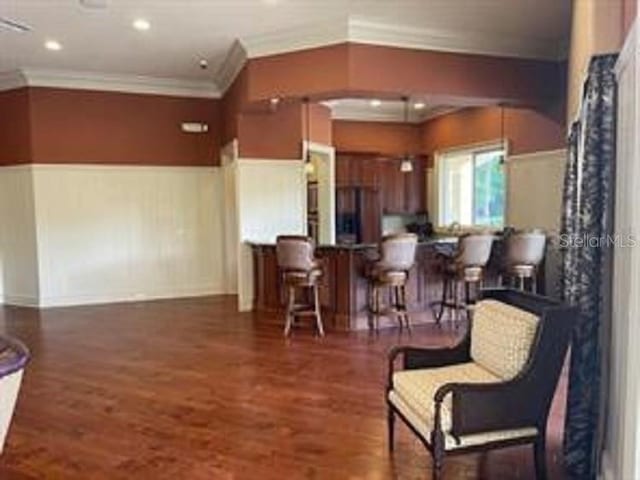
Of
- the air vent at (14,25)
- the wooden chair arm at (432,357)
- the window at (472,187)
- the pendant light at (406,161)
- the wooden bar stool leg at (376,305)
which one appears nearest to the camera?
the wooden chair arm at (432,357)

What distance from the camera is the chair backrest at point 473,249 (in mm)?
6234

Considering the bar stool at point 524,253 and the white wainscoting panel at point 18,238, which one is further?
the white wainscoting panel at point 18,238

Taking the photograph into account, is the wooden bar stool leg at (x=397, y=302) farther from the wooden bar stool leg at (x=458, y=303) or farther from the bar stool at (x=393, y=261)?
the wooden bar stool leg at (x=458, y=303)

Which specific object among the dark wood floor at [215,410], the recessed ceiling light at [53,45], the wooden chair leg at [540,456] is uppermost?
the recessed ceiling light at [53,45]

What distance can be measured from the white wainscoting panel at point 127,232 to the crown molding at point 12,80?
1.20 metres

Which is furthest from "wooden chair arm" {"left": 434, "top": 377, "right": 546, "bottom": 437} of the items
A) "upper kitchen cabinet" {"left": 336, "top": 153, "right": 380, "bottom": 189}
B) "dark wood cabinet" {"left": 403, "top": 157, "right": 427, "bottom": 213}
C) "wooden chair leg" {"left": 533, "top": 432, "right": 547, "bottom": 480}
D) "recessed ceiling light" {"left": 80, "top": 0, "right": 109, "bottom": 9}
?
"dark wood cabinet" {"left": 403, "top": 157, "right": 427, "bottom": 213}

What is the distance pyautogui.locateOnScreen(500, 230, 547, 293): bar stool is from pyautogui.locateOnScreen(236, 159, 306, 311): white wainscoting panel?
119 inches

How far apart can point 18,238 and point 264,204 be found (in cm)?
374

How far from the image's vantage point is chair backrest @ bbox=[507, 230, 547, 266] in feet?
20.7

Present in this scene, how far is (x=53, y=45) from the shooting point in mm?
6789

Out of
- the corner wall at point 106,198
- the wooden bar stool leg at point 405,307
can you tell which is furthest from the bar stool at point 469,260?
the corner wall at point 106,198

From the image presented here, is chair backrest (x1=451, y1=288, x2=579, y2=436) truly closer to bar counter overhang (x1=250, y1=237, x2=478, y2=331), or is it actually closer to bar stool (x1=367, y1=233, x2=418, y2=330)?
bar stool (x1=367, y1=233, x2=418, y2=330)

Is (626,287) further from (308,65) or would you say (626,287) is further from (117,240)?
(117,240)

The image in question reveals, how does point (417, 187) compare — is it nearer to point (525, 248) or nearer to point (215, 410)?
point (525, 248)
